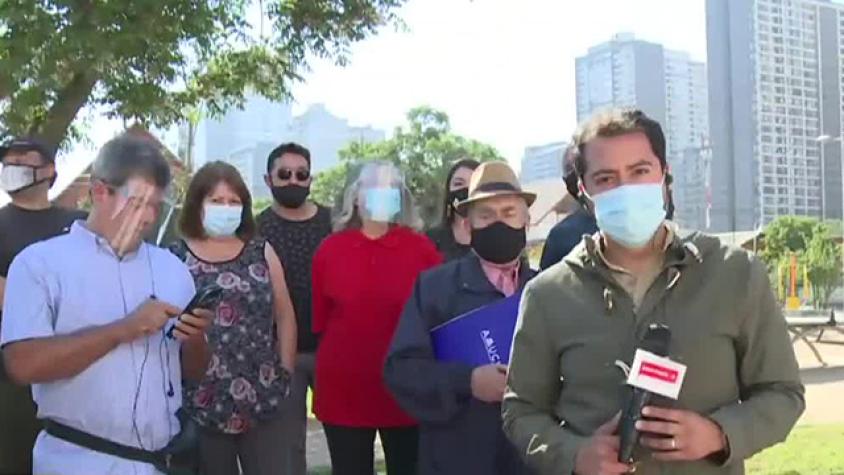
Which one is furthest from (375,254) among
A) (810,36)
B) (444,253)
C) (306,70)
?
(810,36)

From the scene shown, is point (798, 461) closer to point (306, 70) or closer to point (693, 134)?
point (306, 70)

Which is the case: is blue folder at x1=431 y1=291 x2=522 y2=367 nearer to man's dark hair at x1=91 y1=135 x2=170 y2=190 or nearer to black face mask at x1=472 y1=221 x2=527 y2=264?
black face mask at x1=472 y1=221 x2=527 y2=264

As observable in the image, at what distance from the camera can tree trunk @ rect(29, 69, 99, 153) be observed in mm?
9234

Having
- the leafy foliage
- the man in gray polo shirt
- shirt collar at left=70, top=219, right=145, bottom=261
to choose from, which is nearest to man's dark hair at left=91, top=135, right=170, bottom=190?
the man in gray polo shirt

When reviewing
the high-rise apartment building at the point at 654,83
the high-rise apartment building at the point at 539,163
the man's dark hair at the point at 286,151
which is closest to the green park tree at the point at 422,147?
the high-rise apartment building at the point at 654,83

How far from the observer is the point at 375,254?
14.4 feet

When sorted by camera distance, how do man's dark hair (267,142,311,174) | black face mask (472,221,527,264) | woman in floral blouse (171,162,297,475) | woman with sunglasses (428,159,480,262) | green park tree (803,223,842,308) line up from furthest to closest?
1. green park tree (803,223,842,308)
2. man's dark hair (267,142,311,174)
3. woman with sunglasses (428,159,480,262)
4. woman in floral blouse (171,162,297,475)
5. black face mask (472,221,527,264)

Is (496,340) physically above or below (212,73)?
below

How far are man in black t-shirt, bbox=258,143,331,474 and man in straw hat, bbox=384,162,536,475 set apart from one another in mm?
1329

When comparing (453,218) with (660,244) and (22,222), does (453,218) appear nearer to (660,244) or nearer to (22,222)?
(22,222)

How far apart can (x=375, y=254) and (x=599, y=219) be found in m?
2.12

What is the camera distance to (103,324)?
279cm

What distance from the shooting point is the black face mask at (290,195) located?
→ 523 centimetres

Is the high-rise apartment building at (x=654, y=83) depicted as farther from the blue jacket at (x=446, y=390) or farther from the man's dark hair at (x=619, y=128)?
the man's dark hair at (x=619, y=128)
